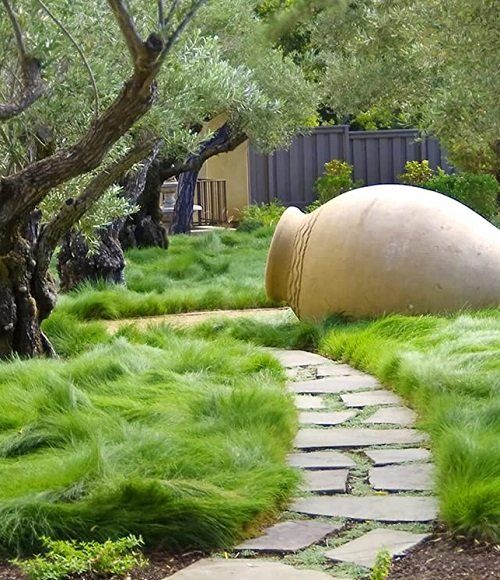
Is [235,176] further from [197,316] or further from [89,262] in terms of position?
[197,316]

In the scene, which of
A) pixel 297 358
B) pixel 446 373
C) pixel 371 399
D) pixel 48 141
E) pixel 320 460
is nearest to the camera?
pixel 320 460

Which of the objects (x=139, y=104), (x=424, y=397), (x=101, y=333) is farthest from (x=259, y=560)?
(x=101, y=333)

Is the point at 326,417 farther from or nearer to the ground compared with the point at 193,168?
nearer to the ground

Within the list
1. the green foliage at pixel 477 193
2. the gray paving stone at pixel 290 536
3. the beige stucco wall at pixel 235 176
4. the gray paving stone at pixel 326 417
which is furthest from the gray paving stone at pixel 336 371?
the beige stucco wall at pixel 235 176

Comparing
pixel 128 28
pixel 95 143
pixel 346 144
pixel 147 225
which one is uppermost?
pixel 128 28

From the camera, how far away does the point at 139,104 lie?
582 cm

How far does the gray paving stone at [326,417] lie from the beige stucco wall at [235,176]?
56.9 feet

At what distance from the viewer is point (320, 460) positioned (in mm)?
5066

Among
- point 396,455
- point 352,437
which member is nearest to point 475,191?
point 352,437

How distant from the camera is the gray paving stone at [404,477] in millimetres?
4613

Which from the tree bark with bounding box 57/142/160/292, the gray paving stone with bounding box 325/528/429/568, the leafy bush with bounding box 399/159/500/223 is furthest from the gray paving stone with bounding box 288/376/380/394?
the leafy bush with bounding box 399/159/500/223

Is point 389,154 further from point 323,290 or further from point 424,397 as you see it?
point 424,397

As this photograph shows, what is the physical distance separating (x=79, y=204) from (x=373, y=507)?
3.59 metres

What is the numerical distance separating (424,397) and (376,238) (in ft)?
9.61
